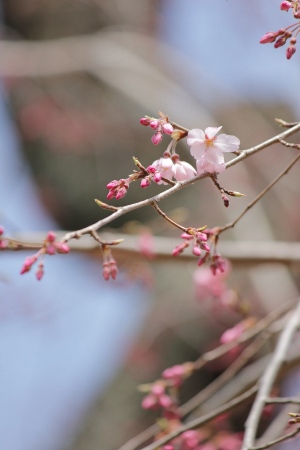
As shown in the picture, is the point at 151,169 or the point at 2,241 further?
the point at 2,241

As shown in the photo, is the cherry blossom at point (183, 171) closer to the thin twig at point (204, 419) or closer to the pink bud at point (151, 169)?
the pink bud at point (151, 169)

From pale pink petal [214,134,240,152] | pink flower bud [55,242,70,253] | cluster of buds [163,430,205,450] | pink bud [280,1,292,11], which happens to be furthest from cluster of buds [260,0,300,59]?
cluster of buds [163,430,205,450]

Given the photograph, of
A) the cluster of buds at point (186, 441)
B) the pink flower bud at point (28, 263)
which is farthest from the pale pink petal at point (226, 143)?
the cluster of buds at point (186, 441)

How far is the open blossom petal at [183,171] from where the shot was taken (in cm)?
92

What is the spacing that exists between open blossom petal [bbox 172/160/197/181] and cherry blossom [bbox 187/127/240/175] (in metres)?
0.02

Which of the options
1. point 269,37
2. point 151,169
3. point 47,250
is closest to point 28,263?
point 47,250

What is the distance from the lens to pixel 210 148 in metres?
0.90

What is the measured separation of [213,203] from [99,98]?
1.16m

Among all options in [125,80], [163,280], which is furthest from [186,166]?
[125,80]

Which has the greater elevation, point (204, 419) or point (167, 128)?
point (167, 128)

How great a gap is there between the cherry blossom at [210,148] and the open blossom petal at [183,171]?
0.02 m

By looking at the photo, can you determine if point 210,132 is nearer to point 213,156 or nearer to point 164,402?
point 213,156

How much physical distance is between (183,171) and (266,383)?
514 mm

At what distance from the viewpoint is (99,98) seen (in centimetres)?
419
